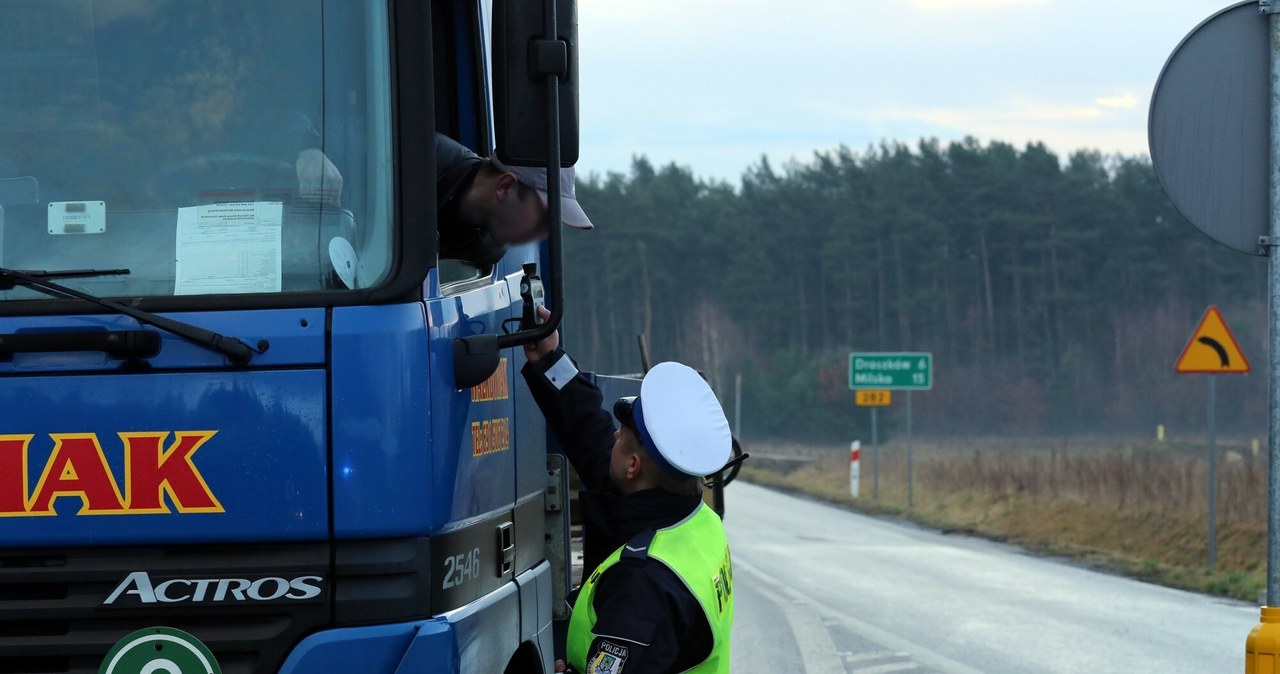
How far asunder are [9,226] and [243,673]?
99cm

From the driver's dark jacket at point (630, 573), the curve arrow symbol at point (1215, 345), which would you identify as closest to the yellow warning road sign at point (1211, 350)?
the curve arrow symbol at point (1215, 345)

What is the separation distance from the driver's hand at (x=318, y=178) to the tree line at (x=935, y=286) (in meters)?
75.7

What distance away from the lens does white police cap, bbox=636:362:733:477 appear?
3.14 meters

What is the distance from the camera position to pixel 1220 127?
497cm

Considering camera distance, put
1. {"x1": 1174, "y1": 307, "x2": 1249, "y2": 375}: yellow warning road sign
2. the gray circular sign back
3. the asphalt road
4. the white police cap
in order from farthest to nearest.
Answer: {"x1": 1174, "y1": 307, "x2": 1249, "y2": 375}: yellow warning road sign
the asphalt road
the gray circular sign back
the white police cap

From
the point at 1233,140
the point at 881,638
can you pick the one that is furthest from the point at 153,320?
the point at 881,638

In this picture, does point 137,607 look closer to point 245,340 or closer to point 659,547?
point 245,340

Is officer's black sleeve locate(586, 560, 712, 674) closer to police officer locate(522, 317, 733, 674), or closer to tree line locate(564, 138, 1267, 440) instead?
police officer locate(522, 317, 733, 674)

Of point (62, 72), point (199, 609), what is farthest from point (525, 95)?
point (199, 609)

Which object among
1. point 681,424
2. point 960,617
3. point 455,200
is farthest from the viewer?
point 960,617

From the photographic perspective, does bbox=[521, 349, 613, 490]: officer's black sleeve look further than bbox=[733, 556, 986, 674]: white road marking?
No

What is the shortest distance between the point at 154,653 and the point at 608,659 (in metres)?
0.83

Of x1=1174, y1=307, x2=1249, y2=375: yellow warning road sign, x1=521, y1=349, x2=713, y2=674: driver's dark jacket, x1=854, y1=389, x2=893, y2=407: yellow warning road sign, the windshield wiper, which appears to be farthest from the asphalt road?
x1=854, y1=389, x2=893, y2=407: yellow warning road sign

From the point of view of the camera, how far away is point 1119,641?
11094 mm
